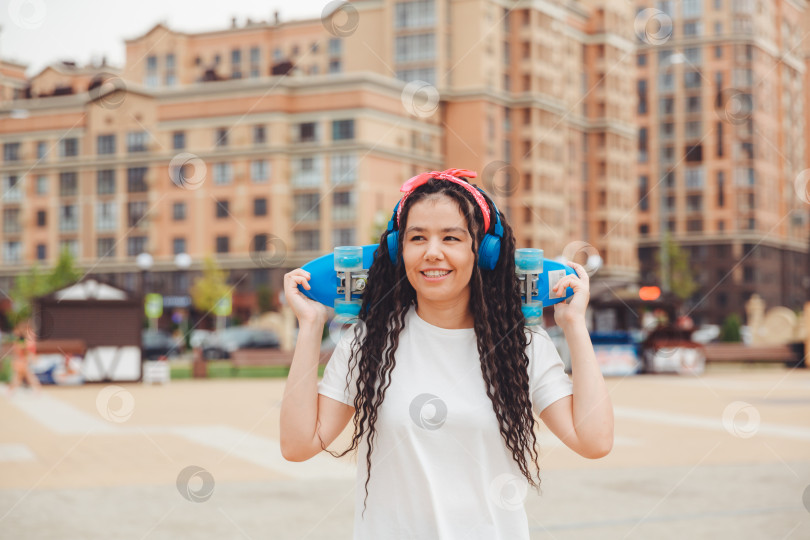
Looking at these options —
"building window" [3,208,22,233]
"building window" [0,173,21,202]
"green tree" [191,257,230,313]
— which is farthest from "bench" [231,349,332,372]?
"building window" [3,208,22,233]

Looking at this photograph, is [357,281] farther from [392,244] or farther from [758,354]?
[758,354]

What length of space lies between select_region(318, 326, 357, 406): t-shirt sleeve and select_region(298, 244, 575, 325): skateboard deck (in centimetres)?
8

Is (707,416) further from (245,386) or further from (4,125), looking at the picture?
(4,125)

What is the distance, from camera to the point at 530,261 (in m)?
2.58

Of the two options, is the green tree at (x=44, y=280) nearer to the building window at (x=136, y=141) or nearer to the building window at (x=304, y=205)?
the building window at (x=136, y=141)

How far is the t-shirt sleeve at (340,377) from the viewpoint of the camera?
8.60 feet

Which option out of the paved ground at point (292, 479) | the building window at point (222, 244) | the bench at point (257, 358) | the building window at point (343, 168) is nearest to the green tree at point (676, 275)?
the building window at point (343, 168)

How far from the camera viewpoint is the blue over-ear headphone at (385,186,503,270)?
2.61m

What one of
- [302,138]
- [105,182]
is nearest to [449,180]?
[302,138]

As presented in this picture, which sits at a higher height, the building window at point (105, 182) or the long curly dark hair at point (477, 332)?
the building window at point (105, 182)

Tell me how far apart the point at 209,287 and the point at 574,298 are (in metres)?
60.4

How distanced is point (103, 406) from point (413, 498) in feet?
56.7

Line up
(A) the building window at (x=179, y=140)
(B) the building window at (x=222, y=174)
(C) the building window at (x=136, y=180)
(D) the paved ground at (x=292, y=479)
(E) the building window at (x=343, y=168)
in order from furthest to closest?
(C) the building window at (x=136, y=180) < (A) the building window at (x=179, y=140) < (B) the building window at (x=222, y=174) < (E) the building window at (x=343, y=168) < (D) the paved ground at (x=292, y=479)

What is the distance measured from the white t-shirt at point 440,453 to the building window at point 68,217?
69247 millimetres
